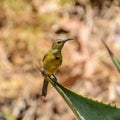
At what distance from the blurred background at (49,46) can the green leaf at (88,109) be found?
2.31 m

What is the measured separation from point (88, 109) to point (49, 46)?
315cm

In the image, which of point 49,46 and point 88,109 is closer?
point 88,109

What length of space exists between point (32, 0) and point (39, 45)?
0.79m

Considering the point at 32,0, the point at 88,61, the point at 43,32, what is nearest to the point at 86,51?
the point at 88,61

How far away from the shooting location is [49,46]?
517 cm

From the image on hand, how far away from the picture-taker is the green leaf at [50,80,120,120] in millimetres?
1963

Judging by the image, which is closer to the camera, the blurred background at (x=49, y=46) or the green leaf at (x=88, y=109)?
the green leaf at (x=88, y=109)

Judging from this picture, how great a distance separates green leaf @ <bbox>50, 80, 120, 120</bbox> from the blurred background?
2311 millimetres

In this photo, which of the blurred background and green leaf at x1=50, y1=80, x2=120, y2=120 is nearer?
green leaf at x1=50, y1=80, x2=120, y2=120

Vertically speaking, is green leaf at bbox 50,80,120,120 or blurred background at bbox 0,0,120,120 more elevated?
blurred background at bbox 0,0,120,120

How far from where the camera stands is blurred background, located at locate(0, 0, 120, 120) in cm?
459

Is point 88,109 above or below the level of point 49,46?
below

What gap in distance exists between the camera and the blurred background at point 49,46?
15.1 ft

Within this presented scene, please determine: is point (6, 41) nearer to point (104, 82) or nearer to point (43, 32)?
point (43, 32)
